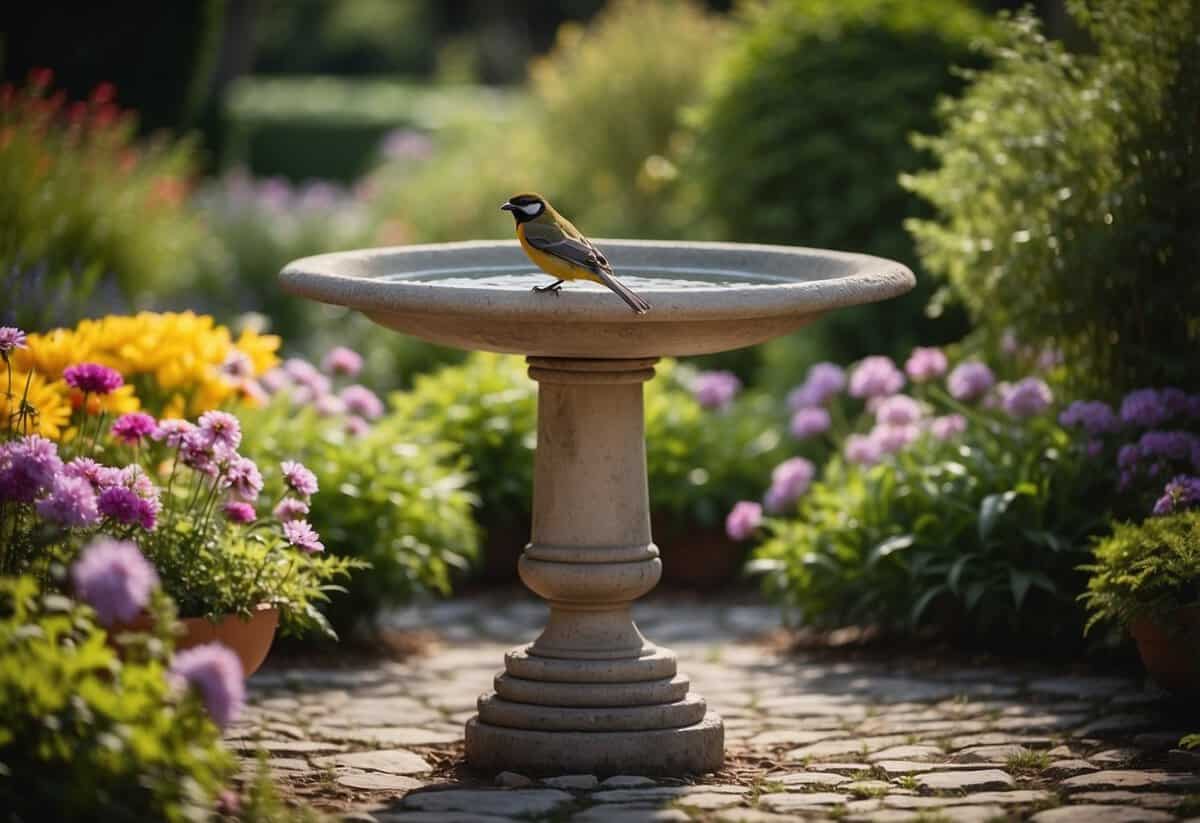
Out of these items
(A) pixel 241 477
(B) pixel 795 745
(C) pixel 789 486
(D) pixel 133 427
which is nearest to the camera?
(A) pixel 241 477

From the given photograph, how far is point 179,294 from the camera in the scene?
9164 mm

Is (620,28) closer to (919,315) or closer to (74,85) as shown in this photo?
(919,315)

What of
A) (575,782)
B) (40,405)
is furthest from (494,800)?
(40,405)

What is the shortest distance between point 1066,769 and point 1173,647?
57cm

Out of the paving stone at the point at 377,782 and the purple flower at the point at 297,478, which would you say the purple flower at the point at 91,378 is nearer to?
the purple flower at the point at 297,478

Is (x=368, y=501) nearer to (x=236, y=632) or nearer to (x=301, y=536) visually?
(x=236, y=632)

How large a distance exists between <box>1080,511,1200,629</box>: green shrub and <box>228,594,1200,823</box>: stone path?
367 millimetres

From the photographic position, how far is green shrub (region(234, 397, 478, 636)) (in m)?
5.92

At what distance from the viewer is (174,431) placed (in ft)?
14.5

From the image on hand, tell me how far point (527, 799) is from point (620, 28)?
323 inches

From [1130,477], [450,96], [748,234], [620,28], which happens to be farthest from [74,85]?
[450,96]

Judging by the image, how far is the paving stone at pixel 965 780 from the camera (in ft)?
13.6

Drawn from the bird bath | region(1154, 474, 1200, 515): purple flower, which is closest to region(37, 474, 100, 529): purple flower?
the bird bath

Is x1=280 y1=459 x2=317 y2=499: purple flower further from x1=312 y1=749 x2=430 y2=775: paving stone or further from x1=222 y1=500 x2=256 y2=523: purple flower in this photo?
x1=312 y1=749 x2=430 y2=775: paving stone
